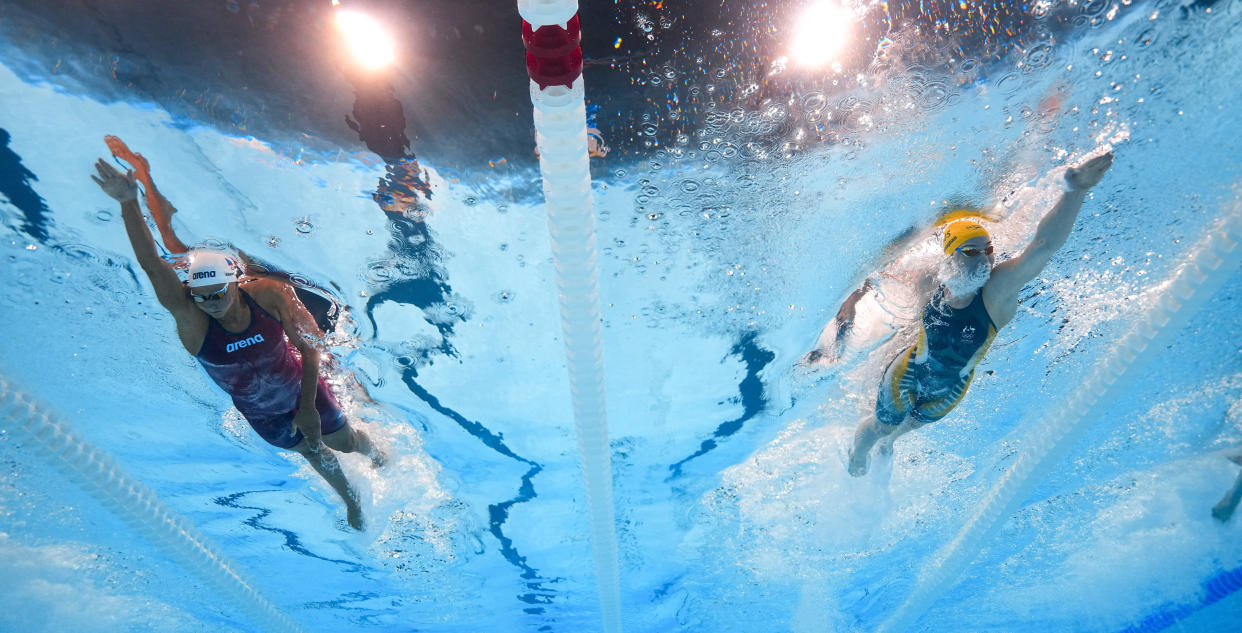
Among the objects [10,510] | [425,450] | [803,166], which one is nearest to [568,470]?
[425,450]

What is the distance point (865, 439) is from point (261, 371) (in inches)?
226

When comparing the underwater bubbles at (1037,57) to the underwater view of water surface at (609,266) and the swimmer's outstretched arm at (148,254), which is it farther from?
the swimmer's outstretched arm at (148,254)

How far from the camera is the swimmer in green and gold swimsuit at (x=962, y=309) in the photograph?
433 cm

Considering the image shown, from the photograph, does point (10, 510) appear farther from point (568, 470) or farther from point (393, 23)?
point (393, 23)

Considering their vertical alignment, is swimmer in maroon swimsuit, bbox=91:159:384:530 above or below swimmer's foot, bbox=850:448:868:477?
below

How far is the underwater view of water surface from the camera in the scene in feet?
10.5

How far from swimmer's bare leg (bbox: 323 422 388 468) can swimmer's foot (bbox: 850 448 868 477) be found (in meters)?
5.38

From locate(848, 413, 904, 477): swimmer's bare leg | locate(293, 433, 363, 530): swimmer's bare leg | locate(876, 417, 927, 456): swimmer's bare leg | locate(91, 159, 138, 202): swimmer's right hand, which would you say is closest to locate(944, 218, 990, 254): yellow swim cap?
locate(876, 417, 927, 456): swimmer's bare leg

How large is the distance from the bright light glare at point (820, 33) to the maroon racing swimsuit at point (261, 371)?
4136mm

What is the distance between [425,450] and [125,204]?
4261 mm

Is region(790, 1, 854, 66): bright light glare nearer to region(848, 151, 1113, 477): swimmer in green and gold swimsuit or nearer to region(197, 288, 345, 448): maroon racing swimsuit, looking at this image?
region(848, 151, 1113, 477): swimmer in green and gold swimsuit

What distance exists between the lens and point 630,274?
193 inches

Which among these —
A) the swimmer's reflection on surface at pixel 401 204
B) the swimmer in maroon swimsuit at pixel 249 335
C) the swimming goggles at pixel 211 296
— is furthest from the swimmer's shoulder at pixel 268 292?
the swimmer's reflection on surface at pixel 401 204

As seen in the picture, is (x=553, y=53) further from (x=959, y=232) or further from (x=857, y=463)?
(x=857, y=463)
